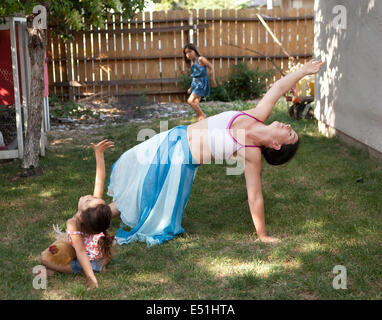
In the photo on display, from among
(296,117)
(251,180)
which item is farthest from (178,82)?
(251,180)

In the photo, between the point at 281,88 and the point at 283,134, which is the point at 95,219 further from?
the point at 281,88

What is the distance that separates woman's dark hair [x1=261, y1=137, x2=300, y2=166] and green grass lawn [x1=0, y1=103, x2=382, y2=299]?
0.65 meters

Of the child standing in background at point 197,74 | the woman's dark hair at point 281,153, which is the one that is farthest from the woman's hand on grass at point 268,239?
the child standing in background at point 197,74

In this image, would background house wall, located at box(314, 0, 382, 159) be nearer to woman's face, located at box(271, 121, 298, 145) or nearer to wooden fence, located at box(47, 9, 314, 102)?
woman's face, located at box(271, 121, 298, 145)

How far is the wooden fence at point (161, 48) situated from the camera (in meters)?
12.5

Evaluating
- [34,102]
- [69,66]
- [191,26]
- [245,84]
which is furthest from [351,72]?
[69,66]

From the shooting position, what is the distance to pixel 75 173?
243 inches

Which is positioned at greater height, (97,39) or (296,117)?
(97,39)

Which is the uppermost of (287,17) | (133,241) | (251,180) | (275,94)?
(287,17)

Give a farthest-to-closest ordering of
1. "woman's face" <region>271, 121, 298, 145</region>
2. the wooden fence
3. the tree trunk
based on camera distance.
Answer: the wooden fence
the tree trunk
"woman's face" <region>271, 121, 298, 145</region>

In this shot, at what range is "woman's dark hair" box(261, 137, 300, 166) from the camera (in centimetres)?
402

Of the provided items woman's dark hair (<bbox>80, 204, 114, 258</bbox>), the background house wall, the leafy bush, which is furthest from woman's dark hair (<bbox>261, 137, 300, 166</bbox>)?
the leafy bush
